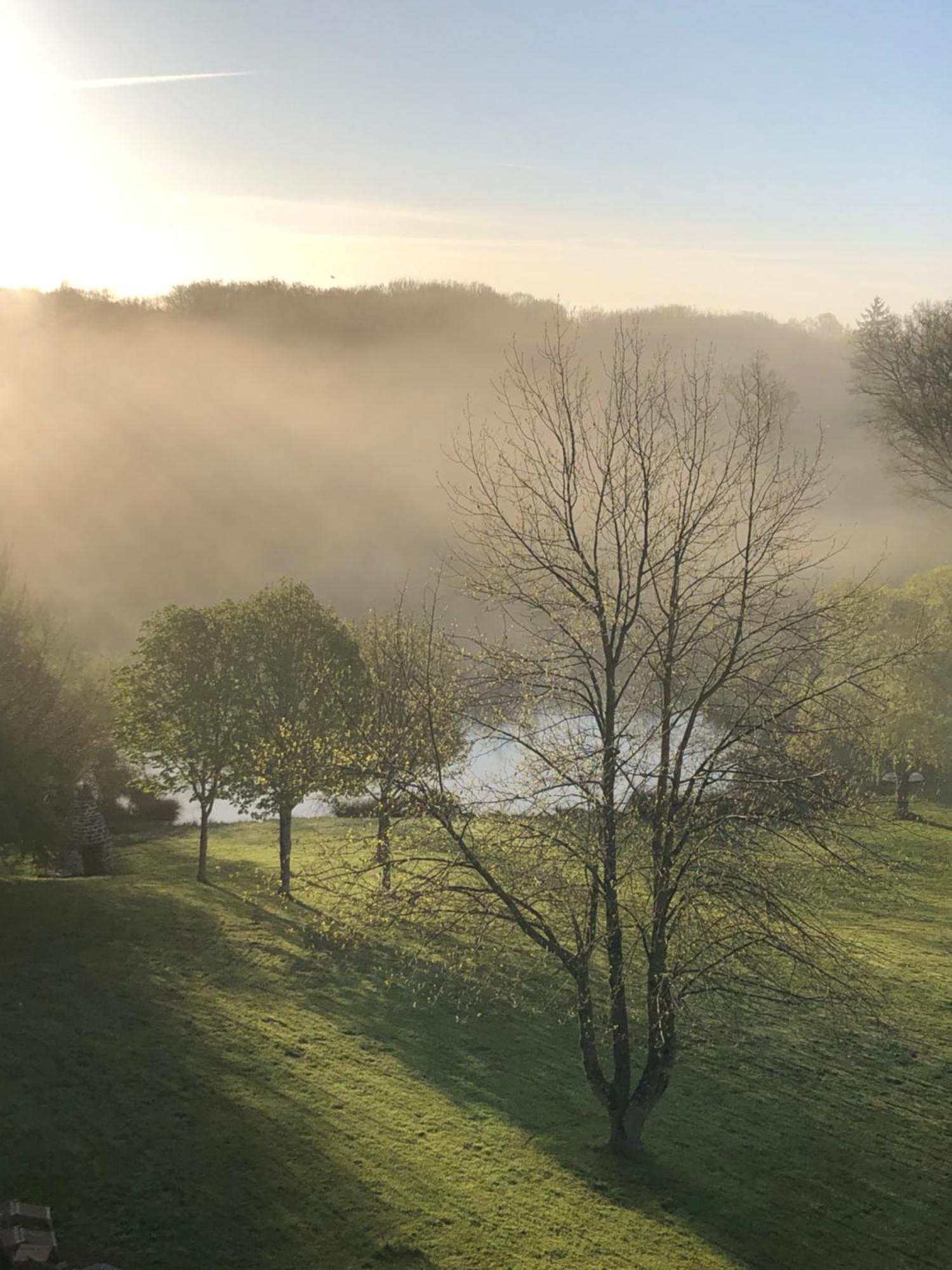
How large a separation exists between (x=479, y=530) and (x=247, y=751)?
19435 millimetres

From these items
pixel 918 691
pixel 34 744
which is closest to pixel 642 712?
pixel 34 744

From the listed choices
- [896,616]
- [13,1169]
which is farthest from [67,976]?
[896,616]

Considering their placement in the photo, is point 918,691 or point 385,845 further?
point 918,691

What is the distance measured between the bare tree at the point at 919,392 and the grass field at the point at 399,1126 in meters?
24.8

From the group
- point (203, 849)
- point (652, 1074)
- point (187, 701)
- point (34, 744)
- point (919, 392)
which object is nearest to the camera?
point (652, 1074)

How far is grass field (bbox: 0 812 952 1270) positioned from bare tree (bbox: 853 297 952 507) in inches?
975

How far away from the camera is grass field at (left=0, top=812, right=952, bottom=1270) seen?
12.8m

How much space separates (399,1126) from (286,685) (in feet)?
63.4

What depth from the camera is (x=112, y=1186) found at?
13.2m

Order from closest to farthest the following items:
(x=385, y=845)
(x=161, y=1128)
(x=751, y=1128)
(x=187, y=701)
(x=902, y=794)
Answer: (x=385, y=845), (x=161, y=1128), (x=751, y=1128), (x=187, y=701), (x=902, y=794)

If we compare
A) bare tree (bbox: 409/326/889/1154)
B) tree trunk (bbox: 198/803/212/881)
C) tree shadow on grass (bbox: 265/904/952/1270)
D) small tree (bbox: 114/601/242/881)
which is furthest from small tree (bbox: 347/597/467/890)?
tree trunk (bbox: 198/803/212/881)

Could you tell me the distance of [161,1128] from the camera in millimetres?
14898

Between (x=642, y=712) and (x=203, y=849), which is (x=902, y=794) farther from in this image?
(x=642, y=712)

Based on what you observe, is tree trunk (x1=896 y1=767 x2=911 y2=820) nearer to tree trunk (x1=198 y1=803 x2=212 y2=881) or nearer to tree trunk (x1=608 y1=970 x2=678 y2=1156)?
tree trunk (x1=198 y1=803 x2=212 y2=881)
